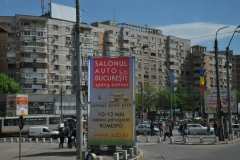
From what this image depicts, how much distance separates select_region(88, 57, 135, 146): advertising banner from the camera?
A: 20719 mm

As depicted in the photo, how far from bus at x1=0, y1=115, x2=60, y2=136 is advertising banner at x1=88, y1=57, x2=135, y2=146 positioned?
28.7 meters

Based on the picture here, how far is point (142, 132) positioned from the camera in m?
44.8

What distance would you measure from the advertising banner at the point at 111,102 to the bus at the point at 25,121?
1132 inches

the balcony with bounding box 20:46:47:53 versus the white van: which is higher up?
the balcony with bounding box 20:46:47:53

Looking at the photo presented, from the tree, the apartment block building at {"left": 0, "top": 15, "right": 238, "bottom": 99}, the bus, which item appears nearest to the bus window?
the bus

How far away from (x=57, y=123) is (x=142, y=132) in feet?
40.3

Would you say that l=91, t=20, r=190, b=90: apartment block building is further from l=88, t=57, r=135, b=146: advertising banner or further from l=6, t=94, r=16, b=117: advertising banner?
l=88, t=57, r=135, b=146: advertising banner

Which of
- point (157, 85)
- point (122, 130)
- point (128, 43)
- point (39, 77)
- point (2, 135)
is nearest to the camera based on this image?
point (122, 130)

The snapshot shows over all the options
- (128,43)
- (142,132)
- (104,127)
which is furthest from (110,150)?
(128,43)

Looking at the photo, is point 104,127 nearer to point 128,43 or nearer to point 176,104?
point 128,43

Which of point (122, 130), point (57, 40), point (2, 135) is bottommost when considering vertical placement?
point (2, 135)

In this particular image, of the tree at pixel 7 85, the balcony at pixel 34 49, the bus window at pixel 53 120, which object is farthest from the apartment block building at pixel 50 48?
the bus window at pixel 53 120

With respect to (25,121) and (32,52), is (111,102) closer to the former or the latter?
(25,121)

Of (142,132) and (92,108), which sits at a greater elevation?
(92,108)
